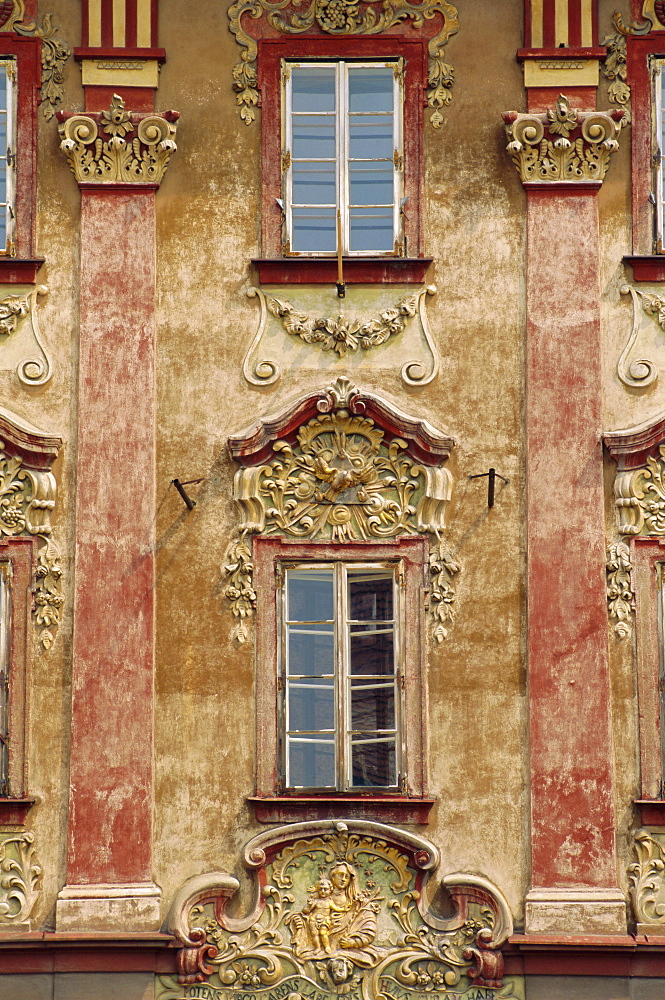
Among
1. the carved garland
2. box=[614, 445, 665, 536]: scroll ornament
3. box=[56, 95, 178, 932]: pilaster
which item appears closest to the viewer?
box=[56, 95, 178, 932]: pilaster

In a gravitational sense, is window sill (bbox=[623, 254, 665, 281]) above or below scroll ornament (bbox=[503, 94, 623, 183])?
below

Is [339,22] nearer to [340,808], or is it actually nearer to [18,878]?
[340,808]

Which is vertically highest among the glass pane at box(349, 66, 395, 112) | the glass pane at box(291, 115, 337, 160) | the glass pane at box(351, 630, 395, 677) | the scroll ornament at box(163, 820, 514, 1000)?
the glass pane at box(349, 66, 395, 112)

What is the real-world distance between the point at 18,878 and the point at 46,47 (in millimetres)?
6450

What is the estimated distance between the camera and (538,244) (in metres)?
13.2

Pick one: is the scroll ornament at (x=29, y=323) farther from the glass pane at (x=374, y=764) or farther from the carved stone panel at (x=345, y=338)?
the glass pane at (x=374, y=764)

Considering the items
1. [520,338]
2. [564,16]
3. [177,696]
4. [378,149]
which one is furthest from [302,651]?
[564,16]

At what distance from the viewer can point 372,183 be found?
44.1ft

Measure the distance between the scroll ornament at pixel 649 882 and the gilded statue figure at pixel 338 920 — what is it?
190cm

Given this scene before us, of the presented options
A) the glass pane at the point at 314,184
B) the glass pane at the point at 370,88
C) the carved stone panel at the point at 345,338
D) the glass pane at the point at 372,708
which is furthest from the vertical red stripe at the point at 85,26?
the glass pane at the point at 372,708

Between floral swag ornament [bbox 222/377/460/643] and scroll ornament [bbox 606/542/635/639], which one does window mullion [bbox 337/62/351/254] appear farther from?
scroll ornament [bbox 606/542/635/639]

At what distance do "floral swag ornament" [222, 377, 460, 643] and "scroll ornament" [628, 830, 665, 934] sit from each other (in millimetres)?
2606

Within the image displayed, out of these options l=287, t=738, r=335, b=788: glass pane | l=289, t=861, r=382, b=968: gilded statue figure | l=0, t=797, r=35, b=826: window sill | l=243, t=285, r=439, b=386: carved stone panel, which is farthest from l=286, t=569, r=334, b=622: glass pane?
l=0, t=797, r=35, b=826: window sill

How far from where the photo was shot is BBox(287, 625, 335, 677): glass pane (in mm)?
12812
